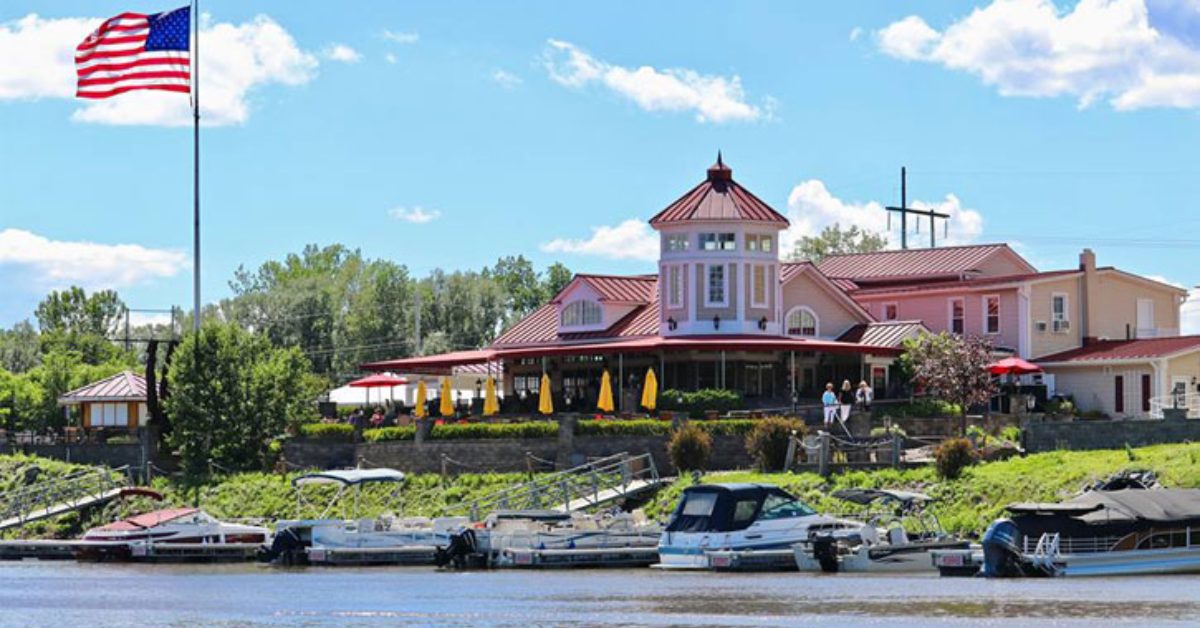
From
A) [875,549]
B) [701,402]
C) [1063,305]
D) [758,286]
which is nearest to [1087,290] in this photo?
[1063,305]

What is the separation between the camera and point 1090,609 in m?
38.2

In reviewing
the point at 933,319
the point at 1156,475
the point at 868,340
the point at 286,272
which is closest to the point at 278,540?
the point at 1156,475

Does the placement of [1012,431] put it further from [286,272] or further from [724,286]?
[286,272]

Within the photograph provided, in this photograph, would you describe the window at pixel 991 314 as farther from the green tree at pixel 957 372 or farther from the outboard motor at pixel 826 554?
the outboard motor at pixel 826 554

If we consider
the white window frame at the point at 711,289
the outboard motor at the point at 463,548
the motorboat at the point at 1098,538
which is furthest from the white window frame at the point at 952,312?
the motorboat at the point at 1098,538

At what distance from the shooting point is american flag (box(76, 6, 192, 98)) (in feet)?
221

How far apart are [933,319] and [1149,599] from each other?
1677 inches

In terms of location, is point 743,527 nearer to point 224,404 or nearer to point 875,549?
point 875,549

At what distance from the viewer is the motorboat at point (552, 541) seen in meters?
51.8

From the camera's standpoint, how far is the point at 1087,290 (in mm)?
80562

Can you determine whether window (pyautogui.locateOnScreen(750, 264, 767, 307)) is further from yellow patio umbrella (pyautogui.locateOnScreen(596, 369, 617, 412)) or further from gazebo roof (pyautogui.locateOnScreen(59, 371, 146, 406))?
gazebo roof (pyautogui.locateOnScreen(59, 371, 146, 406))

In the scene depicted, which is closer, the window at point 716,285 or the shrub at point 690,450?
the shrub at point 690,450

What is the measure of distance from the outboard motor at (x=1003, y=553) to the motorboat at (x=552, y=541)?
10.0 metres

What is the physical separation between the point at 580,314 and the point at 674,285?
18.7ft
